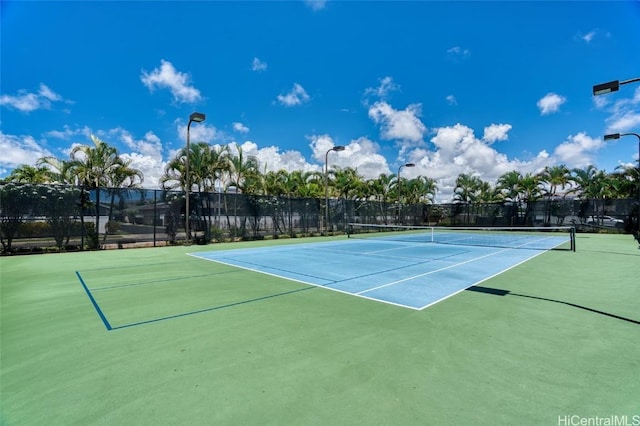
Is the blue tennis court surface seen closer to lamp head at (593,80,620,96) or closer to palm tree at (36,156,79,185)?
lamp head at (593,80,620,96)

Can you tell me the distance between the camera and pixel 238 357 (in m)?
3.49

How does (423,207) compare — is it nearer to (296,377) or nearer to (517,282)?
(517,282)

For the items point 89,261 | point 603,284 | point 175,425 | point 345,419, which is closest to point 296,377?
point 345,419

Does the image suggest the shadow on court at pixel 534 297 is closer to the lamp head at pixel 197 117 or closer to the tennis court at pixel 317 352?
the tennis court at pixel 317 352

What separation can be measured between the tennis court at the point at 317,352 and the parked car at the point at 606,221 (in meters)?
24.6

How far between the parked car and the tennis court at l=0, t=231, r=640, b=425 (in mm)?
24559

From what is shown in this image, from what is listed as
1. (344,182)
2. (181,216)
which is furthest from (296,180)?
(181,216)

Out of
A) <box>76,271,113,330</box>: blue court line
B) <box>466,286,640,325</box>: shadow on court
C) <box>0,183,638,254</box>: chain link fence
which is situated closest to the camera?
<box>76,271,113,330</box>: blue court line

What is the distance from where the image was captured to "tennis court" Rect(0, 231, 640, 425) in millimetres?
2564

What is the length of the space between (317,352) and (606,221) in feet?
106

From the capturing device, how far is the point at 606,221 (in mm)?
26172

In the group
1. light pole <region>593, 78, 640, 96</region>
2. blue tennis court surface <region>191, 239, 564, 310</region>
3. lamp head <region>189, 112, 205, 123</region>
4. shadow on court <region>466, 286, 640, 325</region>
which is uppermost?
lamp head <region>189, 112, 205, 123</region>

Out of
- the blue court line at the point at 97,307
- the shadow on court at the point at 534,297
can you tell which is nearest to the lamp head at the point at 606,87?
the shadow on court at the point at 534,297

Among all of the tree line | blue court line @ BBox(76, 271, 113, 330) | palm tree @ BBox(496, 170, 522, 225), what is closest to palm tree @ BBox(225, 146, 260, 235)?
the tree line
